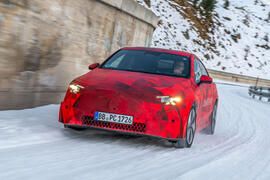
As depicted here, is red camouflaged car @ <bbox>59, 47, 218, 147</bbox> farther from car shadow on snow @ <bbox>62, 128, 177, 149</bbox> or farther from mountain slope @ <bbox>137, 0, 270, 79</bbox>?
mountain slope @ <bbox>137, 0, 270, 79</bbox>

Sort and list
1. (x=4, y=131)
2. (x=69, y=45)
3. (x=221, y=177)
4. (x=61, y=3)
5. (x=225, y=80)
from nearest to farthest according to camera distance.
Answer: (x=221, y=177) < (x=4, y=131) < (x=61, y=3) < (x=69, y=45) < (x=225, y=80)

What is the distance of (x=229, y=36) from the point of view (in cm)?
5531

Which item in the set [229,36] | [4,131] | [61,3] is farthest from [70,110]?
[229,36]

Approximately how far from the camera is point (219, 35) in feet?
178

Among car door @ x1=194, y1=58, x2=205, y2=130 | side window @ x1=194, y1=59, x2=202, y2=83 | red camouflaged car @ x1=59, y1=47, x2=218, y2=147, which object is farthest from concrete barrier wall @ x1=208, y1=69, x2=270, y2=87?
red camouflaged car @ x1=59, y1=47, x2=218, y2=147

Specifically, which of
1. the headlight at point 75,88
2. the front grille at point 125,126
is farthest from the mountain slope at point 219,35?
the front grille at point 125,126

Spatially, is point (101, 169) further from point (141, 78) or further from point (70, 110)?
point (141, 78)

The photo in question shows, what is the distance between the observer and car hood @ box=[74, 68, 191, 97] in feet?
21.2

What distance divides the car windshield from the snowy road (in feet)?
3.56

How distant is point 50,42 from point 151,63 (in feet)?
7.84

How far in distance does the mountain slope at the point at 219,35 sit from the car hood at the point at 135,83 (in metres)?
35.0

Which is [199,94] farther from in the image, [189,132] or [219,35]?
[219,35]

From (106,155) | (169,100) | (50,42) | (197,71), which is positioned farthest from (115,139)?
(50,42)

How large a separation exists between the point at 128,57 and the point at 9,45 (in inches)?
74.7
